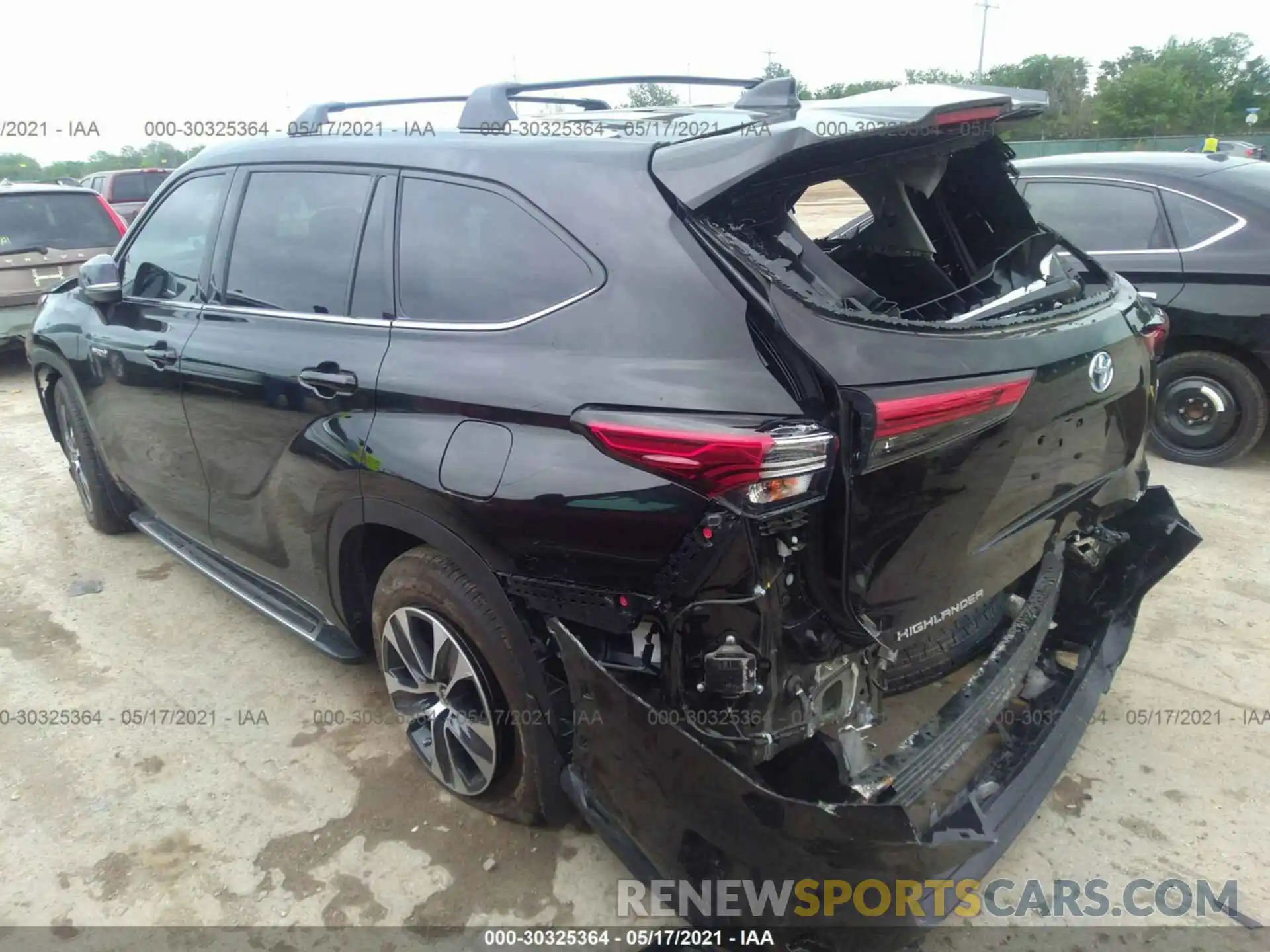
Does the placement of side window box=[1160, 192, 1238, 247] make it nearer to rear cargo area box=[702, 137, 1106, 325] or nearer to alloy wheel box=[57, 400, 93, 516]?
rear cargo area box=[702, 137, 1106, 325]

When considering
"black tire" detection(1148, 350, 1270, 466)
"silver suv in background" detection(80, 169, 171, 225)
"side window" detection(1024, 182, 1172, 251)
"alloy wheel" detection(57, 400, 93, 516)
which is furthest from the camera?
"silver suv in background" detection(80, 169, 171, 225)

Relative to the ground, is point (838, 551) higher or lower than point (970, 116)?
lower

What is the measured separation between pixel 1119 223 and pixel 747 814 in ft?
16.6

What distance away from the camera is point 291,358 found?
2.75 meters

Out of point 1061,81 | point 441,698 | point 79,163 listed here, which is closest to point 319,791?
point 441,698

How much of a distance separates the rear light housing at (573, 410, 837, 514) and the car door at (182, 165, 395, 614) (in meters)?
1.06

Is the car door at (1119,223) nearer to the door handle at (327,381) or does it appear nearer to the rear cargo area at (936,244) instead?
the rear cargo area at (936,244)

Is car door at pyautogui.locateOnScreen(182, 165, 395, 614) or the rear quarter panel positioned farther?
car door at pyautogui.locateOnScreen(182, 165, 395, 614)

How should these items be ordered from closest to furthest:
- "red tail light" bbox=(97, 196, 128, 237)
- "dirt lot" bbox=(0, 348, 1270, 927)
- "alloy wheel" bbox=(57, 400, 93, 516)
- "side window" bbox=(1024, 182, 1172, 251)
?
"dirt lot" bbox=(0, 348, 1270, 927) < "alloy wheel" bbox=(57, 400, 93, 516) < "side window" bbox=(1024, 182, 1172, 251) < "red tail light" bbox=(97, 196, 128, 237)

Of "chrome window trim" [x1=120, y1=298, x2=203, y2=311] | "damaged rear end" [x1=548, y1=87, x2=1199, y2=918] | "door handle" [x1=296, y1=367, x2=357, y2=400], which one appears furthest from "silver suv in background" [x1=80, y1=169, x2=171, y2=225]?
"damaged rear end" [x1=548, y1=87, x2=1199, y2=918]

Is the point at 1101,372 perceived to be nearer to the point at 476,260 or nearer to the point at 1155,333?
the point at 1155,333

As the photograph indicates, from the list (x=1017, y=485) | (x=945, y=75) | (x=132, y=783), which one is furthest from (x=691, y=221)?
(x=945, y=75)

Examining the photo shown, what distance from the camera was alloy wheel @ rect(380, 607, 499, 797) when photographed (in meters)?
2.46

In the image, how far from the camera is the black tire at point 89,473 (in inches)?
176
